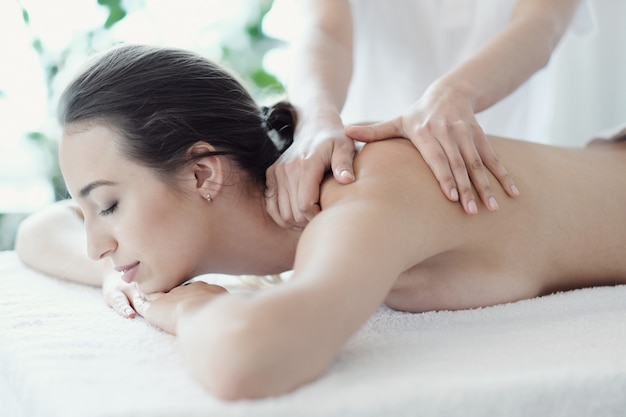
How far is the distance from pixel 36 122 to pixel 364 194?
74.7 inches

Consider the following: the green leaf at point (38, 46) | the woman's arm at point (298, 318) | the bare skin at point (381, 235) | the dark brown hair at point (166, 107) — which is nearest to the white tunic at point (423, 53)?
the bare skin at point (381, 235)

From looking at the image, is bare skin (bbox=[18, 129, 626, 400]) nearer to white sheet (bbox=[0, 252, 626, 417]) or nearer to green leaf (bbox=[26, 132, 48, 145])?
white sheet (bbox=[0, 252, 626, 417])

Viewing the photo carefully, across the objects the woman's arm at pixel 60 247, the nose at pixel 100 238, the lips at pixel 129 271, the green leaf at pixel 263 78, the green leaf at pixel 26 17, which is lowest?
the woman's arm at pixel 60 247

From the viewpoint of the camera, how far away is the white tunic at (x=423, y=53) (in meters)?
2.26

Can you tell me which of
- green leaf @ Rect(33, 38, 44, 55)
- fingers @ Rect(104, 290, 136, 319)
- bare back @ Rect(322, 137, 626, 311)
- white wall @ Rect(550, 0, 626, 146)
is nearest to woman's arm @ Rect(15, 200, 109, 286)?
fingers @ Rect(104, 290, 136, 319)

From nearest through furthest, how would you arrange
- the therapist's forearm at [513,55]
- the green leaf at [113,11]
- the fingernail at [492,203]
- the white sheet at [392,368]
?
1. the white sheet at [392,368]
2. the fingernail at [492,203]
3. the therapist's forearm at [513,55]
4. the green leaf at [113,11]

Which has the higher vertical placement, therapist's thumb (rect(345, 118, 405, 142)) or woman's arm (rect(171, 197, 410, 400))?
therapist's thumb (rect(345, 118, 405, 142))

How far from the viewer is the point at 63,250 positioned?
1.86 metres

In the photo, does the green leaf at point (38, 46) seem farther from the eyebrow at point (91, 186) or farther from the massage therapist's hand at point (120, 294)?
the eyebrow at point (91, 186)

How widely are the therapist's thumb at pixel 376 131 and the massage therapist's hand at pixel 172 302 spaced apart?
360 mm

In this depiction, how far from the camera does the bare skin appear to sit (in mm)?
1071

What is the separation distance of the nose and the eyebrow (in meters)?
0.05

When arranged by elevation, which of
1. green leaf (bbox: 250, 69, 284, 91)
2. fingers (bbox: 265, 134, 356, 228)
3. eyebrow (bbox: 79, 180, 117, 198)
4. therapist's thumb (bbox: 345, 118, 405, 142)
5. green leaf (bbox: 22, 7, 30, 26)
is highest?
therapist's thumb (bbox: 345, 118, 405, 142)

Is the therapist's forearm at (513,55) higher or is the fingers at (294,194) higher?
the therapist's forearm at (513,55)
